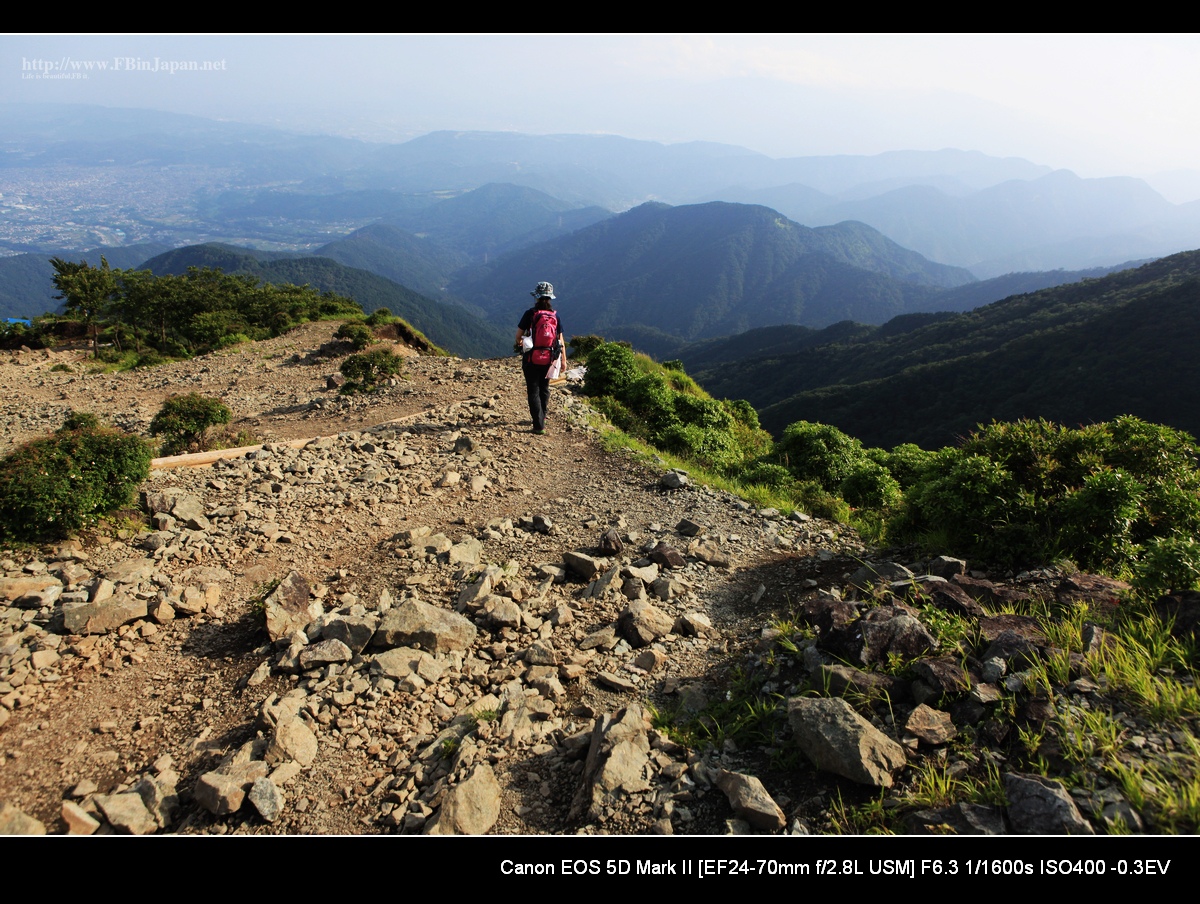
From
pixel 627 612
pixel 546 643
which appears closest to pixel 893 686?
pixel 627 612

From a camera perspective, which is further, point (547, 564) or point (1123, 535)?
point (547, 564)

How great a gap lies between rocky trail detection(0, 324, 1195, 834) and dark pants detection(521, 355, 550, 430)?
2634 millimetres

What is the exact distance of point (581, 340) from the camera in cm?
1886

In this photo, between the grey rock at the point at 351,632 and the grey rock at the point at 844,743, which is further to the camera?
the grey rock at the point at 351,632

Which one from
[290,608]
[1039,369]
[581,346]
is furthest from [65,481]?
[1039,369]

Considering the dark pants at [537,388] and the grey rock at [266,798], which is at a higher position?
the dark pants at [537,388]

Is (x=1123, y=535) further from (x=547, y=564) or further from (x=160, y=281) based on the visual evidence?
(x=160, y=281)

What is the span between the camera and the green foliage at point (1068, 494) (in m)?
4.45

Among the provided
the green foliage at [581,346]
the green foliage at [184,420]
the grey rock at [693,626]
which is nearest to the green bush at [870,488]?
the grey rock at [693,626]

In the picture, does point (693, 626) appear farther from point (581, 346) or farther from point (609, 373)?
point (581, 346)

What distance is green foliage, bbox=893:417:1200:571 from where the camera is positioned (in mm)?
4449

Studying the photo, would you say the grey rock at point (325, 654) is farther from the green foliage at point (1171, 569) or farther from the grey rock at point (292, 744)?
the green foliage at point (1171, 569)

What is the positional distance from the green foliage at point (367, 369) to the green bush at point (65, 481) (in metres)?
8.65
